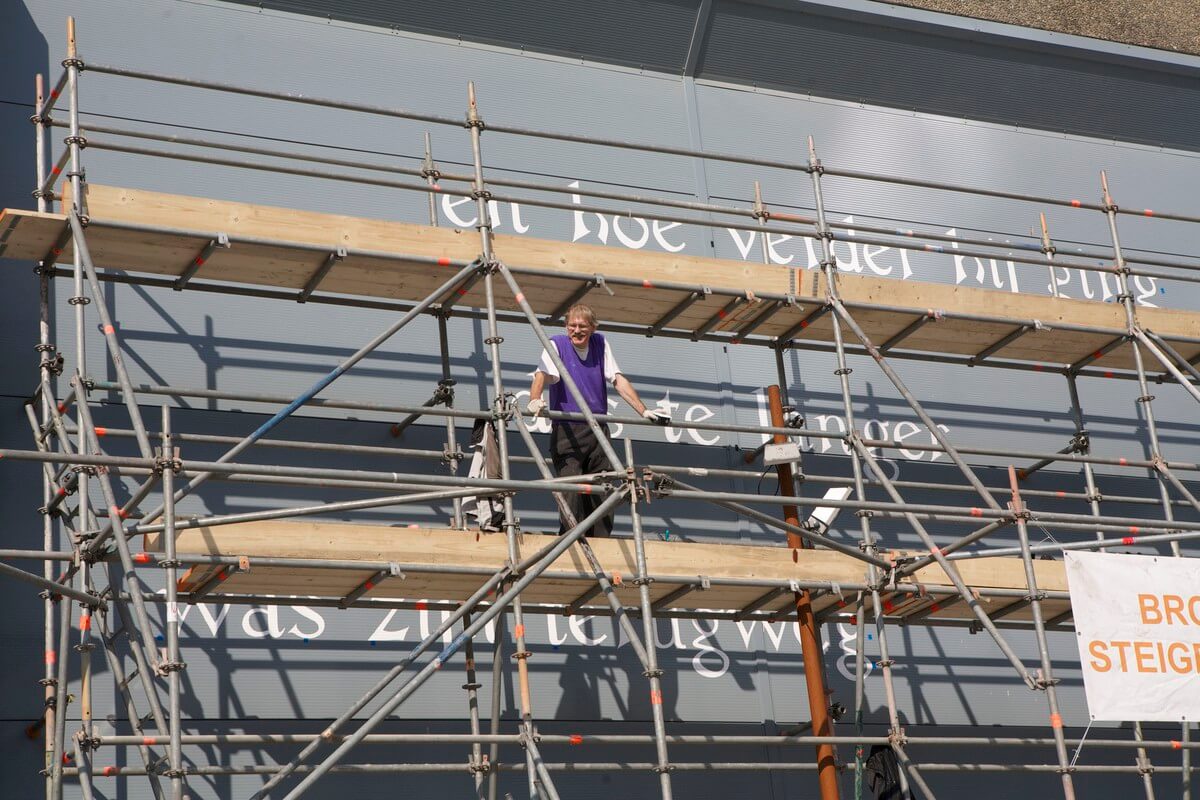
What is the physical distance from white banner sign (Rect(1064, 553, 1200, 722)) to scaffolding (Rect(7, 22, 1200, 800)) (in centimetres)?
30

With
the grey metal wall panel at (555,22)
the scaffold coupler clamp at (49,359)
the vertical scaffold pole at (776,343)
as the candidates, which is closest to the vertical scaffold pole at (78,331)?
the scaffold coupler clamp at (49,359)

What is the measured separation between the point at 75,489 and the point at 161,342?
1817 millimetres

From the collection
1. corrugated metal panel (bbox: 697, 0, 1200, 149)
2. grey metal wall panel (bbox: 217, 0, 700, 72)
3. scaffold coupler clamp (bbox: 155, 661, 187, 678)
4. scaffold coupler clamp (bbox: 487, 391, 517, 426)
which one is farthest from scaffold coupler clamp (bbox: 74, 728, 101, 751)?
corrugated metal panel (bbox: 697, 0, 1200, 149)

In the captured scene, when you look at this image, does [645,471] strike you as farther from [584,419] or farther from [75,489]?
[75,489]

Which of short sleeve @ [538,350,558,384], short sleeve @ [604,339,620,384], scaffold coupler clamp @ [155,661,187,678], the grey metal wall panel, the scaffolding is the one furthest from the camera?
the grey metal wall panel

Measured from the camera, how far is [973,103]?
51.8 ft

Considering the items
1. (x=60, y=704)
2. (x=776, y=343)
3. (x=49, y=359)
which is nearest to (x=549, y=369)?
(x=776, y=343)

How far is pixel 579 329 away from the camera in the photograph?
36.5 feet

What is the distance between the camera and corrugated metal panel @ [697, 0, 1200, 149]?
1477 cm

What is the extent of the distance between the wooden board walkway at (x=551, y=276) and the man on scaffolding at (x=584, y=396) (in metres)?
0.54

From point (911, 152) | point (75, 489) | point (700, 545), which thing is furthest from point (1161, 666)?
point (75, 489)

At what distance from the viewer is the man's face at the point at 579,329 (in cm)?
1112

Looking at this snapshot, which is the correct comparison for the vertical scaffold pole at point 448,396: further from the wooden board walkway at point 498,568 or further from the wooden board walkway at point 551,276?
the wooden board walkway at point 498,568

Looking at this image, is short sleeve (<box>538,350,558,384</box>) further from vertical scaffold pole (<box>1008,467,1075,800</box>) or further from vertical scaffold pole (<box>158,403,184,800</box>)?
vertical scaffold pole (<box>1008,467,1075,800</box>)
